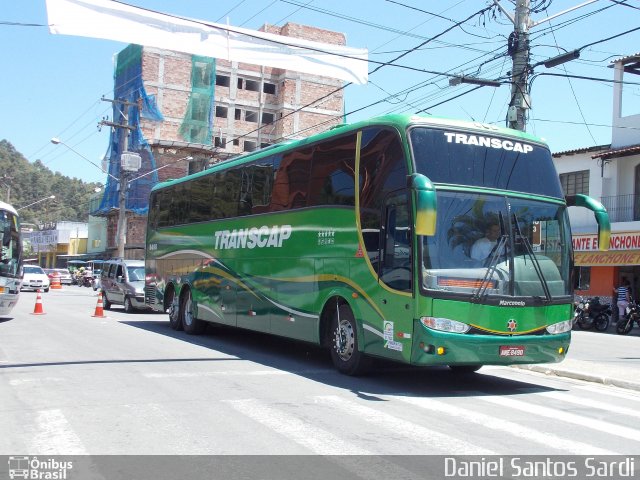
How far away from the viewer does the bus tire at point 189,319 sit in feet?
55.7

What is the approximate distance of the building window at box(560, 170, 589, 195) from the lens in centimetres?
3108

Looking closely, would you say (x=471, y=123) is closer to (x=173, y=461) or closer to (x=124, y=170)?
(x=173, y=461)

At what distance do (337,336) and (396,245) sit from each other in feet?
7.27

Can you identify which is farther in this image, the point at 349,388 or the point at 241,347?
the point at 241,347

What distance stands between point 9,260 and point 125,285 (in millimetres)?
6408

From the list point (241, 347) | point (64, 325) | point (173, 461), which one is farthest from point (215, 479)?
point (64, 325)

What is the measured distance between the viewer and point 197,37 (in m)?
12.0

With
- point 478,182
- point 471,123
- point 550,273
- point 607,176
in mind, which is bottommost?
point 550,273

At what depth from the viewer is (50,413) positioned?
24.8ft

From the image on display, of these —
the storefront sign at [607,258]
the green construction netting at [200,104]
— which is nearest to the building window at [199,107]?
the green construction netting at [200,104]

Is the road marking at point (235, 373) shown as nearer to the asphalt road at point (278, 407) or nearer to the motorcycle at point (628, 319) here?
the asphalt road at point (278, 407)

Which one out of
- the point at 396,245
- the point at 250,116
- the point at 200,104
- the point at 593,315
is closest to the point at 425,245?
the point at 396,245

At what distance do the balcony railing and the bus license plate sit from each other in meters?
21.9

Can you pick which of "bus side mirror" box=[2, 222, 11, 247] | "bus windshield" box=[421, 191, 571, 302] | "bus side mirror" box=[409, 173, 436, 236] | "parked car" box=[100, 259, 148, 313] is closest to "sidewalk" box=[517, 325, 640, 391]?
"bus windshield" box=[421, 191, 571, 302]
